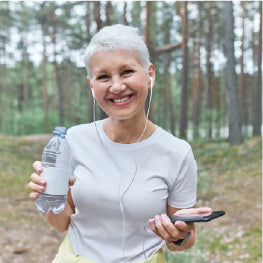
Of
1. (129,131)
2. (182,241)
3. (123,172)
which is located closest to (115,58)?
(129,131)

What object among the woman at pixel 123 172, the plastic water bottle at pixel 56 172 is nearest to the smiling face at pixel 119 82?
the woman at pixel 123 172

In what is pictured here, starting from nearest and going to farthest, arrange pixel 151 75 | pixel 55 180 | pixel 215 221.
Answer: pixel 55 180 → pixel 151 75 → pixel 215 221

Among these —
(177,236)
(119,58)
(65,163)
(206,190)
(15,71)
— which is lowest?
(206,190)

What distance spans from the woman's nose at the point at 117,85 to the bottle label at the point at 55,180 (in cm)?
44

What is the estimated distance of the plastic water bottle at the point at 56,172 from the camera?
1.66 metres

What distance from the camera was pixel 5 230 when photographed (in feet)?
20.4

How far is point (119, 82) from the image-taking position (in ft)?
5.59

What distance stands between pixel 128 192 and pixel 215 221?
5.74 metres

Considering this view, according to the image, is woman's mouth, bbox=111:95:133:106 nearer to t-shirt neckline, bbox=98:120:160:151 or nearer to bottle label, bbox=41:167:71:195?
t-shirt neckline, bbox=98:120:160:151

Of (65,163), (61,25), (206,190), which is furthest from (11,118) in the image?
(65,163)

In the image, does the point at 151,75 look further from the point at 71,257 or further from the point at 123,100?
the point at 71,257

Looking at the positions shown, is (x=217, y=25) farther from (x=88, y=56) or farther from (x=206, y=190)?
(x=88, y=56)

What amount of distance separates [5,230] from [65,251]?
4816mm

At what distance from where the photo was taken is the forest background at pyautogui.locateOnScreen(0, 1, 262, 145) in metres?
13.1
